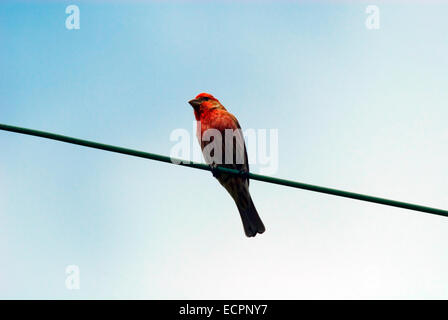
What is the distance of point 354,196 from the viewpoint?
3.85 m

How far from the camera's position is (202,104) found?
7.24 meters

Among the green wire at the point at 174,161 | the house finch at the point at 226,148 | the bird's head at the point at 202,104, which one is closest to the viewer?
the green wire at the point at 174,161

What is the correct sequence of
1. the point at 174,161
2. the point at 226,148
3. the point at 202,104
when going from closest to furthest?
1. the point at 174,161
2. the point at 226,148
3. the point at 202,104

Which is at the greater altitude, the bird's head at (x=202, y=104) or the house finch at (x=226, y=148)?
the bird's head at (x=202, y=104)

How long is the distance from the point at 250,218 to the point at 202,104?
1.70 metres

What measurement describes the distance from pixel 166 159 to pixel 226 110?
3.36 meters

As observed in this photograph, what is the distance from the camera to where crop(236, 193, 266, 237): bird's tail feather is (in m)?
7.00

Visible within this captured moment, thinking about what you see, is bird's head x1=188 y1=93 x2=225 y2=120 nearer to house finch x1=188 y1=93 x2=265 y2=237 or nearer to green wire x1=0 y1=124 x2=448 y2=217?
house finch x1=188 y1=93 x2=265 y2=237

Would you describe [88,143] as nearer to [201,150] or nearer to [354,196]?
[354,196]

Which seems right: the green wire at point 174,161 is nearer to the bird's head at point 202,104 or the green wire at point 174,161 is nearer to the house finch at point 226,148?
the house finch at point 226,148

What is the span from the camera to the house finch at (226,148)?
274 inches

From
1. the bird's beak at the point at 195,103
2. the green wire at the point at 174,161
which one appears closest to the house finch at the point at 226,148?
the bird's beak at the point at 195,103

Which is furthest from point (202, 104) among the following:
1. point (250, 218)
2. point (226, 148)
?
point (250, 218)

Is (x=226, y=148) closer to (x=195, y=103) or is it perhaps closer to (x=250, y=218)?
(x=195, y=103)
